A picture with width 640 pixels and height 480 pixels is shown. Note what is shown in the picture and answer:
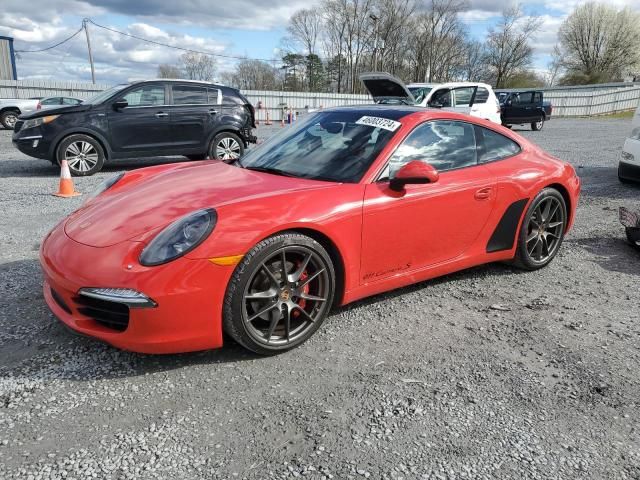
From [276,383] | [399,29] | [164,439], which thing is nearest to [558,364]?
[276,383]

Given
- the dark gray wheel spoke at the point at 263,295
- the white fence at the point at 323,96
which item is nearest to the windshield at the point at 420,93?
the white fence at the point at 323,96

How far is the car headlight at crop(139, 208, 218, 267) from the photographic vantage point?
253 centimetres

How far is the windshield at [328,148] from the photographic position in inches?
129

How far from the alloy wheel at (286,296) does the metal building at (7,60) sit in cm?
3305

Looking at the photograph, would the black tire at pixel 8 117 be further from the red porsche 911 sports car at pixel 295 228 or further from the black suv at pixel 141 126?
the red porsche 911 sports car at pixel 295 228

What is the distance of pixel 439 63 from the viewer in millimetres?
57875

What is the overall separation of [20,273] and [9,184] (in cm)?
469

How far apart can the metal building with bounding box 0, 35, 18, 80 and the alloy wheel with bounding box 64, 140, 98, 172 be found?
26.0m

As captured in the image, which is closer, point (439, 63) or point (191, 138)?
point (191, 138)

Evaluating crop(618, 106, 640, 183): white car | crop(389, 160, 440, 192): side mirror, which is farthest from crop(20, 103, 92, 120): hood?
crop(618, 106, 640, 183): white car

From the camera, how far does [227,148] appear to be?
9.80m

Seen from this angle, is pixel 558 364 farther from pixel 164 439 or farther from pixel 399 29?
pixel 399 29

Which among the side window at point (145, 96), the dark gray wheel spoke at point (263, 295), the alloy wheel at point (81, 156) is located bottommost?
the dark gray wheel spoke at point (263, 295)

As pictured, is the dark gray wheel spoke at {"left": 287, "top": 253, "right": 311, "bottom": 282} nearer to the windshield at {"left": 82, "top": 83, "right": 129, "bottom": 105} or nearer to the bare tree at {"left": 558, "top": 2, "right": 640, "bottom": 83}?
the windshield at {"left": 82, "top": 83, "right": 129, "bottom": 105}
